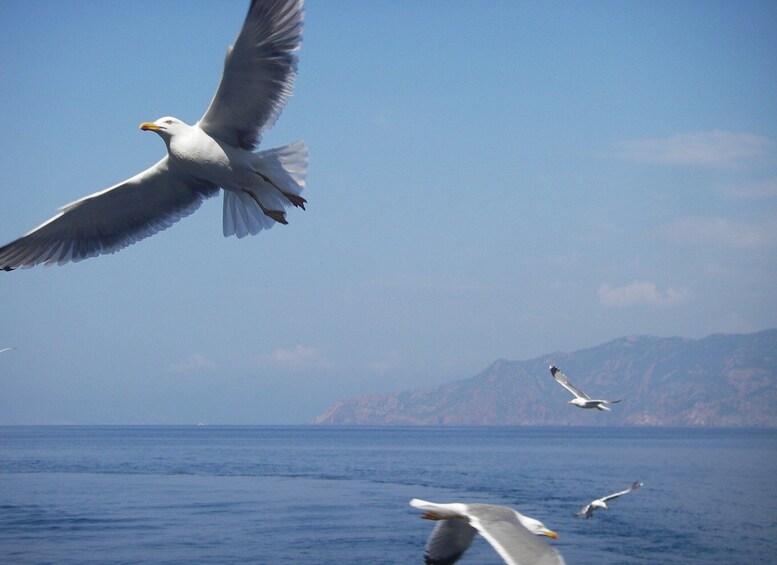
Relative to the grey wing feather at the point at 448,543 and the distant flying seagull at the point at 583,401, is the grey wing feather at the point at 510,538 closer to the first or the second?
the grey wing feather at the point at 448,543

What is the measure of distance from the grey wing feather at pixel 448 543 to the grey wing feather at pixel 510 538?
0.36 m

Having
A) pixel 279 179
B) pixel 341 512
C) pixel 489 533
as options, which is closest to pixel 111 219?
pixel 279 179

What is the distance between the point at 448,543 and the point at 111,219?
442cm

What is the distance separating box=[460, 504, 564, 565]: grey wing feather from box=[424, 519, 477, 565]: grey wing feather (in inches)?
14.3

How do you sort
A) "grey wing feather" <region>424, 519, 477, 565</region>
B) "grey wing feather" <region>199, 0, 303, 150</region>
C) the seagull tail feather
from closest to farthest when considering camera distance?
"grey wing feather" <region>424, 519, 477, 565</region> < "grey wing feather" <region>199, 0, 303, 150</region> < the seagull tail feather

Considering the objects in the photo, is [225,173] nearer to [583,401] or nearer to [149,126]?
[149,126]

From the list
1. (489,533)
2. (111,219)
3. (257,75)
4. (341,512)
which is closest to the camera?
(489,533)

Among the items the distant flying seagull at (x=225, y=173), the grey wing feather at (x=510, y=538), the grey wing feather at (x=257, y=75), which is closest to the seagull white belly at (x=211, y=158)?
the distant flying seagull at (x=225, y=173)

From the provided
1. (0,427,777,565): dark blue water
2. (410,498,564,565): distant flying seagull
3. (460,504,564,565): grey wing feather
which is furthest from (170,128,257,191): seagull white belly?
(0,427,777,565): dark blue water

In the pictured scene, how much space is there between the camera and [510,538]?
6113 millimetres

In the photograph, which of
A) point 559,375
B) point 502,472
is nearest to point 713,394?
point 502,472

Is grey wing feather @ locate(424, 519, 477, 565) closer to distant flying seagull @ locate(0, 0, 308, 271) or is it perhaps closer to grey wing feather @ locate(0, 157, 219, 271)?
distant flying seagull @ locate(0, 0, 308, 271)

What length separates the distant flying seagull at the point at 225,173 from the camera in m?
7.54

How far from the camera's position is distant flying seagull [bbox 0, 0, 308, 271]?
7543mm
